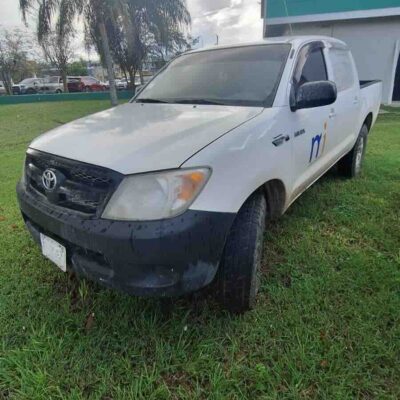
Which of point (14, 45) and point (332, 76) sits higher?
point (14, 45)

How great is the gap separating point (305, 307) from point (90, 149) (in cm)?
155

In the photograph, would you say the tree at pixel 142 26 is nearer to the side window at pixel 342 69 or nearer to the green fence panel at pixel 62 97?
the green fence panel at pixel 62 97

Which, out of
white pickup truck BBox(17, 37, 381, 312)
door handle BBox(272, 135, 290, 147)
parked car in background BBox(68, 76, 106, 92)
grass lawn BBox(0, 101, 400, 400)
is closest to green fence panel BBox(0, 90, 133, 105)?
parked car in background BBox(68, 76, 106, 92)

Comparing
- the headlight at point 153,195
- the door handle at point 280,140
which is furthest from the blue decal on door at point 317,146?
the headlight at point 153,195

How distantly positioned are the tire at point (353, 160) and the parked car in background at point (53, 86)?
30311 mm

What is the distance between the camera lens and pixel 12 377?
1.73m

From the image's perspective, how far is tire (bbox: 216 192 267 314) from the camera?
1880mm

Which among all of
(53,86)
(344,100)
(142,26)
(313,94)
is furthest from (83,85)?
(313,94)

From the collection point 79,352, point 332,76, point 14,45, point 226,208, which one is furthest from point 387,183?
point 14,45

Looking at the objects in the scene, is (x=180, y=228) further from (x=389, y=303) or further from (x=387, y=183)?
(x=387, y=183)

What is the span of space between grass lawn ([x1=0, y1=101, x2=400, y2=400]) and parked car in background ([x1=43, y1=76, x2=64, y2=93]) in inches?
1208

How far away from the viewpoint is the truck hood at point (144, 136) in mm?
1691

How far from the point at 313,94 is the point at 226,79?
71 centimetres

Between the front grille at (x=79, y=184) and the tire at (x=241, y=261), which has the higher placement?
the front grille at (x=79, y=184)
